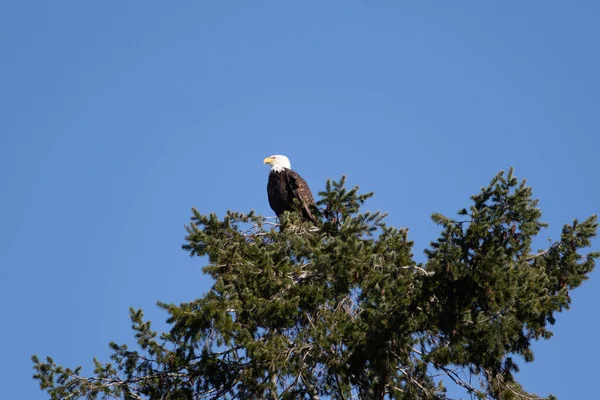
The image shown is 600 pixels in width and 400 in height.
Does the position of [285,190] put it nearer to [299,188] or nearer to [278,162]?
[299,188]

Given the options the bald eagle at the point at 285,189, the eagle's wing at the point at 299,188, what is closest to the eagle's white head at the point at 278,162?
the bald eagle at the point at 285,189

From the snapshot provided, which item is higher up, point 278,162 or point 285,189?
point 278,162

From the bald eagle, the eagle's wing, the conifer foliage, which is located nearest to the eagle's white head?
the bald eagle

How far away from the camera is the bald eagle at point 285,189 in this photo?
12.3 metres

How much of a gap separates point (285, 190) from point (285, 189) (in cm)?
2

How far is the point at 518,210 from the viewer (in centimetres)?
731

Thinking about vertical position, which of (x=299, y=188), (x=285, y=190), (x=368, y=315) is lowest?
(x=368, y=315)

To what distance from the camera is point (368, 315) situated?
770 centimetres

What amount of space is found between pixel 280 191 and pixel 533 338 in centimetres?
560

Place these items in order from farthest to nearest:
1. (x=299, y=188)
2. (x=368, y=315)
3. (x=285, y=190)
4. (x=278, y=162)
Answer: (x=278, y=162) < (x=285, y=190) < (x=299, y=188) < (x=368, y=315)

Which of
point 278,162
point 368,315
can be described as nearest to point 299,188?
point 278,162

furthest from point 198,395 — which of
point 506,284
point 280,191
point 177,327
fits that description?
point 280,191

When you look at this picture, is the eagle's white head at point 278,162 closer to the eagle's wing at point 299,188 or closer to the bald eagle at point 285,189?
the bald eagle at point 285,189

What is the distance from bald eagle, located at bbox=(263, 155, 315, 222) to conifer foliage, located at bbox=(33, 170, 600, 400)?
3.59 metres
